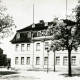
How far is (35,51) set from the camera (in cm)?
4672

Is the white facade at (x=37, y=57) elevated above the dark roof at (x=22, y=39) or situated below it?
below

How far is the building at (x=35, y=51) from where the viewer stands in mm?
43656

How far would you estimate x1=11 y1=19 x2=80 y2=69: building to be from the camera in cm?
4366

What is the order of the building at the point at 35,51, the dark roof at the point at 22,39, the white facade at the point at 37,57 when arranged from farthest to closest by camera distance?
the dark roof at the point at 22,39, the building at the point at 35,51, the white facade at the point at 37,57

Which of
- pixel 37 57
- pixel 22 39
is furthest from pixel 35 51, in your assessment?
pixel 22 39

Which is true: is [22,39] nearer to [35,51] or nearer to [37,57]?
[35,51]

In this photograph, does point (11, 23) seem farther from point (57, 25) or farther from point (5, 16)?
point (57, 25)

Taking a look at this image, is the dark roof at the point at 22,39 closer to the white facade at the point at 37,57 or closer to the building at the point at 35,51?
the building at the point at 35,51

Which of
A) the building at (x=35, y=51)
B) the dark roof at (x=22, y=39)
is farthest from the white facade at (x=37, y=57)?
the dark roof at (x=22, y=39)

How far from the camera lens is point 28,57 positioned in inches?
1895

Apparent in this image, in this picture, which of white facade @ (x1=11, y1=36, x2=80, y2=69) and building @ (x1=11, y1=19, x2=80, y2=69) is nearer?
white facade @ (x1=11, y1=36, x2=80, y2=69)

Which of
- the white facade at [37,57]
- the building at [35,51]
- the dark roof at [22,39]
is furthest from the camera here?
the dark roof at [22,39]

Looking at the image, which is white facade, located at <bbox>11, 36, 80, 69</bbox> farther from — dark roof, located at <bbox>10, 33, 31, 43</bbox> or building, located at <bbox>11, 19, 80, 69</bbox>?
dark roof, located at <bbox>10, 33, 31, 43</bbox>

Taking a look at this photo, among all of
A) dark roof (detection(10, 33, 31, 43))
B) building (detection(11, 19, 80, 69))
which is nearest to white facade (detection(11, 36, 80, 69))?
building (detection(11, 19, 80, 69))
